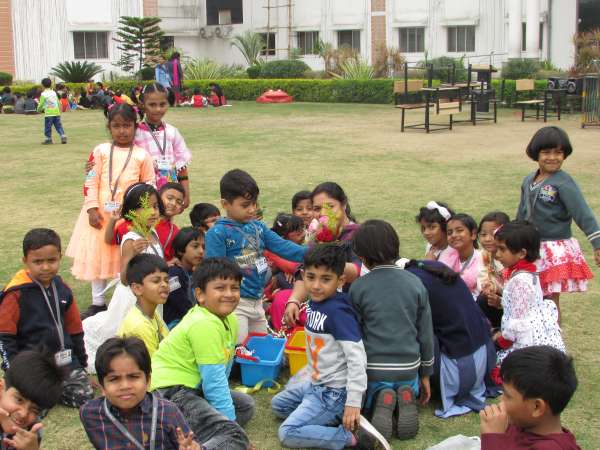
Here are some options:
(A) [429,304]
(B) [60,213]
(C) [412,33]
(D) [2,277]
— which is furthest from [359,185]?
(C) [412,33]

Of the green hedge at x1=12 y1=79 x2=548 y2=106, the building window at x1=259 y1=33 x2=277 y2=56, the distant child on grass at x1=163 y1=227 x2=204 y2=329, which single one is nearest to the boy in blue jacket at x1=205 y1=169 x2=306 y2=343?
the distant child on grass at x1=163 y1=227 x2=204 y2=329

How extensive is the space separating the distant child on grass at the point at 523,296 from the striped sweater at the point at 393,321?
576mm

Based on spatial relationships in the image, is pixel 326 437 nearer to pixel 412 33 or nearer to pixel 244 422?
pixel 244 422

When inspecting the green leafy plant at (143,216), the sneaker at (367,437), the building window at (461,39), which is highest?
the building window at (461,39)

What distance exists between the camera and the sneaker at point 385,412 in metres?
3.45

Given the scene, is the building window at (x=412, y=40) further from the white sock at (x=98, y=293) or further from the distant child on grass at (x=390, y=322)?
the distant child on grass at (x=390, y=322)

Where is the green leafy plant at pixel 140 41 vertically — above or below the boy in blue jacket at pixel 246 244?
above

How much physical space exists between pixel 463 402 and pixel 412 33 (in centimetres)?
2881

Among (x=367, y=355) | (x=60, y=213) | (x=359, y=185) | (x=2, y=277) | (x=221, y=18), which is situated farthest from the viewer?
(x=221, y=18)

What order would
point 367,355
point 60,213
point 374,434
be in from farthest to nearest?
point 60,213 < point 367,355 < point 374,434

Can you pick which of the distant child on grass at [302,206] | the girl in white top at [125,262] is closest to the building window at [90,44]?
the distant child on grass at [302,206]

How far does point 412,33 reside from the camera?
102ft

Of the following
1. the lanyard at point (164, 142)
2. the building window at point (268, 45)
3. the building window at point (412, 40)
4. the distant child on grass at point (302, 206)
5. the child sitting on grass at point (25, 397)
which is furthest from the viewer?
the building window at point (268, 45)

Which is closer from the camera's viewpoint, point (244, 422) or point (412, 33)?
point (244, 422)
